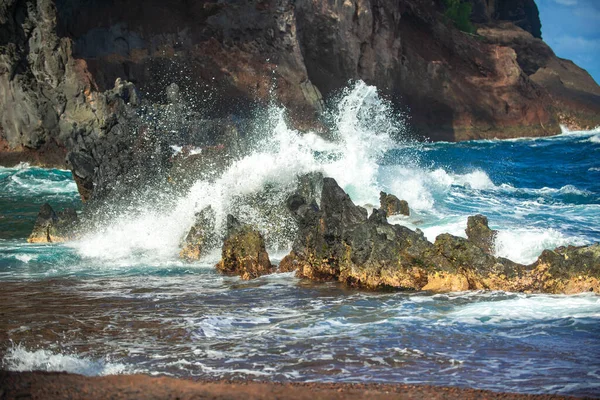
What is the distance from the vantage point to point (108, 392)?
476cm

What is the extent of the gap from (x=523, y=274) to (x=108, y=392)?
17.6 feet

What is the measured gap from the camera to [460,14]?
59.0m

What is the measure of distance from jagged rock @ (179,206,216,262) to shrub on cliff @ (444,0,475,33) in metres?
49.2

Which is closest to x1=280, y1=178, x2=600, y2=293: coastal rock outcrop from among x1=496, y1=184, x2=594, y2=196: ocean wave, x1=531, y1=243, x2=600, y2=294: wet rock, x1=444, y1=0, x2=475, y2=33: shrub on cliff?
x1=531, y1=243, x2=600, y2=294: wet rock

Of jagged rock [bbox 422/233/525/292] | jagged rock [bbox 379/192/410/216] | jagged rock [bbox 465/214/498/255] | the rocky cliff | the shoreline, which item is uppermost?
the rocky cliff

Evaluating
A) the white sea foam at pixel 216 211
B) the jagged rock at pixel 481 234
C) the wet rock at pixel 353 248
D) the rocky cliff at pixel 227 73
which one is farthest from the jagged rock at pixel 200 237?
the jagged rock at pixel 481 234

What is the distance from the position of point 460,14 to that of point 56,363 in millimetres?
57581

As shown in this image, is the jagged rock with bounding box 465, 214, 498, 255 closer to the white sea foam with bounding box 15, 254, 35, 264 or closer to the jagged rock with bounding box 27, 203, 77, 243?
the white sea foam with bounding box 15, 254, 35, 264

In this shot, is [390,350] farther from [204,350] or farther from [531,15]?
[531,15]

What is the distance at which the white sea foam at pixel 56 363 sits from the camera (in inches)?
219

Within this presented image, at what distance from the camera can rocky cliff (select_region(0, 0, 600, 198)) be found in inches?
715

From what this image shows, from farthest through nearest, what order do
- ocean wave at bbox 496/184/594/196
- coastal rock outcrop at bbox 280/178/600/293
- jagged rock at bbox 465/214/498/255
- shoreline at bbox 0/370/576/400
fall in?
ocean wave at bbox 496/184/594/196 → jagged rock at bbox 465/214/498/255 → coastal rock outcrop at bbox 280/178/600/293 → shoreline at bbox 0/370/576/400

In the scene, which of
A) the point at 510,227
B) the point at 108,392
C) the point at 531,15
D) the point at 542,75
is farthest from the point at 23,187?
the point at 531,15

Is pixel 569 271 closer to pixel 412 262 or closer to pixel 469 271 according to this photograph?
pixel 469 271
